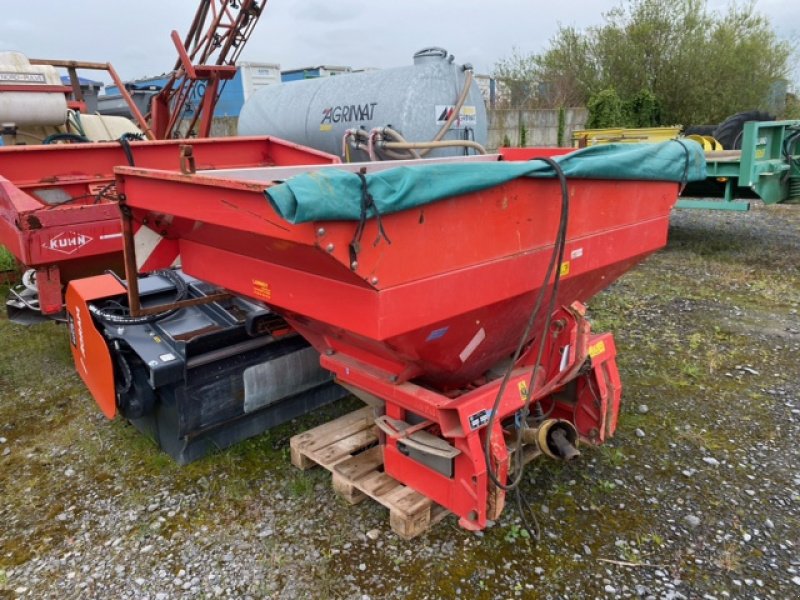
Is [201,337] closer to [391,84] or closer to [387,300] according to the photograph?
[387,300]

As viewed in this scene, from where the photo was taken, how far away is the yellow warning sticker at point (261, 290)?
2.35 metres

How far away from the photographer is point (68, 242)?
3.44 m

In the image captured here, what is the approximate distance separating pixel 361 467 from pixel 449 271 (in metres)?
1.19

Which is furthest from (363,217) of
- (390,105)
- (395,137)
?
(390,105)

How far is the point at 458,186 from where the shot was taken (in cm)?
186

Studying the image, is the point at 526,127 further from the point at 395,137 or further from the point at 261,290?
the point at 261,290

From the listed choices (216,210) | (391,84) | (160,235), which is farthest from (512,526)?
(391,84)

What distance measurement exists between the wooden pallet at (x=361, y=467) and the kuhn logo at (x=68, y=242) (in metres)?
1.74

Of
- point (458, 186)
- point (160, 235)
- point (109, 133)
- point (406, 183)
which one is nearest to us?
point (406, 183)

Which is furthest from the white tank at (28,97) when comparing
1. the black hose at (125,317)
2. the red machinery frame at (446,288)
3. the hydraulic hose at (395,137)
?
the red machinery frame at (446,288)

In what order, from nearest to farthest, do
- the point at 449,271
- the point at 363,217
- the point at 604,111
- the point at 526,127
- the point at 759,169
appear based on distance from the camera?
the point at 363,217 < the point at 449,271 < the point at 759,169 < the point at 526,127 < the point at 604,111

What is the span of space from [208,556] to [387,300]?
1369 mm

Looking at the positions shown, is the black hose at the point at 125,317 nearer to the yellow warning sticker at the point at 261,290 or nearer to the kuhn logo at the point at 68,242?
the kuhn logo at the point at 68,242

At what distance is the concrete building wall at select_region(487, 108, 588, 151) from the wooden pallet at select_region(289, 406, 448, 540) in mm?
13273
